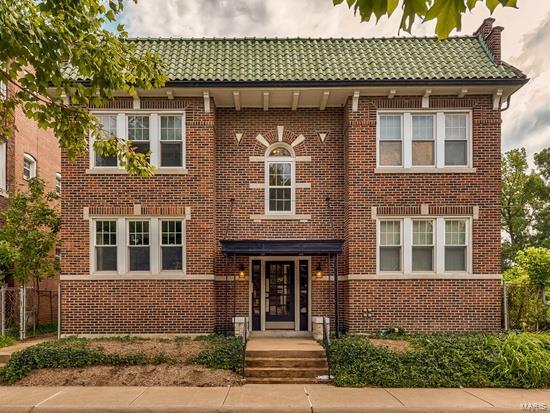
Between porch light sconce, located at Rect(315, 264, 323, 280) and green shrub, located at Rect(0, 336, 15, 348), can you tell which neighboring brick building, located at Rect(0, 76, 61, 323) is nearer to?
green shrub, located at Rect(0, 336, 15, 348)

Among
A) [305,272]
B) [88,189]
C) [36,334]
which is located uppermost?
[88,189]

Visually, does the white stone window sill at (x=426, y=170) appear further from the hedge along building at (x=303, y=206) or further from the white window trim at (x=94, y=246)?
the white window trim at (x=94, y=246)

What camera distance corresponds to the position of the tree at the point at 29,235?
47.3 feet

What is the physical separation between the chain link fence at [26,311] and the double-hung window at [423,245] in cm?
1162

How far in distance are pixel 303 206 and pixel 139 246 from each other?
15.8ft

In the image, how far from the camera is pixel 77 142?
848cm

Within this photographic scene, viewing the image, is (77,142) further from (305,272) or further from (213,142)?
(305,272)

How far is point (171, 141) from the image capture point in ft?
42.1

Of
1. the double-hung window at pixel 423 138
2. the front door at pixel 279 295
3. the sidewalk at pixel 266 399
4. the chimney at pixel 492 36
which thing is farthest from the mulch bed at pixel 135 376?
the chimney at pixel 492 36

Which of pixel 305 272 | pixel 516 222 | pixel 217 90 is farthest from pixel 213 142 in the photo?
pixel 516 222

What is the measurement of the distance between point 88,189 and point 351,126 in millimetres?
7605

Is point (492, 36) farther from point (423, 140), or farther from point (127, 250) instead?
point (127, 250)

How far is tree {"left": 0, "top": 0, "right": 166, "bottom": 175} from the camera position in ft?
21.3

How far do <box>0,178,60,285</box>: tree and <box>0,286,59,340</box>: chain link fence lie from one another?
2.25 feet
